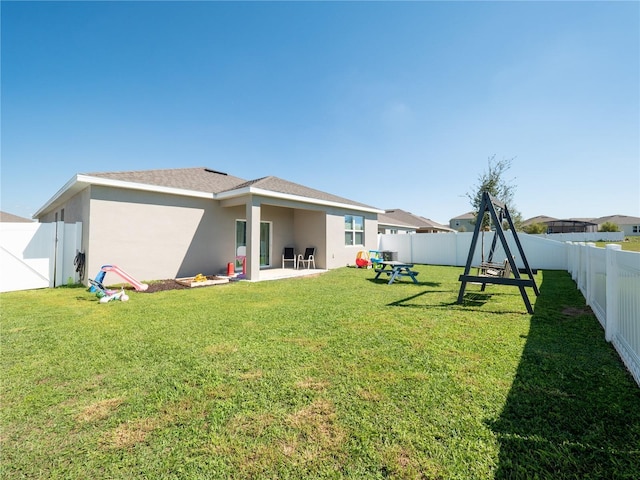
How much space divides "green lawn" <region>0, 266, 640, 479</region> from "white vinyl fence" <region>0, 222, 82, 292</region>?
192 inches

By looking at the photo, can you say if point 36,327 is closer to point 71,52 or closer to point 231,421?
point 231,421

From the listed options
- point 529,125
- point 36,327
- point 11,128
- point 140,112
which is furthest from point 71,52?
point 529,125

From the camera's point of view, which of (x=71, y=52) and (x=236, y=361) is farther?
(x=71, y=52)

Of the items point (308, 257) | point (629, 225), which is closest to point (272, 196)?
point (308, 257)

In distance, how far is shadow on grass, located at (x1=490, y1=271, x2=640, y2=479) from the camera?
1707 mm

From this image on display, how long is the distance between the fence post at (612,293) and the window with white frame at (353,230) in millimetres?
11566

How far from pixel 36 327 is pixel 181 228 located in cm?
598

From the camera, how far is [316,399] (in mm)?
2473

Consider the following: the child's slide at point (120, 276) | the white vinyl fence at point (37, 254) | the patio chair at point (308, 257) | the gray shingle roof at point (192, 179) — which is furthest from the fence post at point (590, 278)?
the white vinyl fence at point (37, 254)

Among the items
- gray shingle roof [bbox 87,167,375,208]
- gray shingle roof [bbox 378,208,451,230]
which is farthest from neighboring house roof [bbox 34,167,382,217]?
gray shingle roof [bbox 378,208,451,230]

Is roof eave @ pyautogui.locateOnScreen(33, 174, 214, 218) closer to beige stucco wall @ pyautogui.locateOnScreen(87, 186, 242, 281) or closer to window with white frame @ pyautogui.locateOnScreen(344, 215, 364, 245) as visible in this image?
beige stucco wall @ pyautogui.locateOnScreen(87, 186, 242, 281)

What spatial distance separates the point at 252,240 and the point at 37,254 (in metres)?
6.79

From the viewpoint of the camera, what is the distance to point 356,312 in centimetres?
557

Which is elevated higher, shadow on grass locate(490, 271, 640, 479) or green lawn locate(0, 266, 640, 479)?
shadow on grass locate(490, 271, 640, 479)
